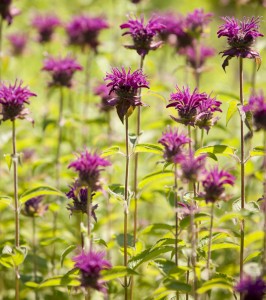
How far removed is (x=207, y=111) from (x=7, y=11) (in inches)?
69.2

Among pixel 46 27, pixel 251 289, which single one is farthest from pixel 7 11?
pixel 251 289

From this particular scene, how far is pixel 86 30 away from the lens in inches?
161

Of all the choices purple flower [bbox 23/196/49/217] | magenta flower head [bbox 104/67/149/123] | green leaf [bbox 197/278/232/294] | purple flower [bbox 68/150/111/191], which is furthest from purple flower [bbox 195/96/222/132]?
purple flower [bbox 23/196/49/217]

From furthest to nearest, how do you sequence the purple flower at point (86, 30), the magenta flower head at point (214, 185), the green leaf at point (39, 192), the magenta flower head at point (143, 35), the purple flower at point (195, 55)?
the purple flower at point (86, 30), the purple flower at point (195, 55), the magenta flower head at point (143, 35), the green leaf at point (39, 192), the magenta flower head at point (214, 185)

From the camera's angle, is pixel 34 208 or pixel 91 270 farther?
pixel 34 208

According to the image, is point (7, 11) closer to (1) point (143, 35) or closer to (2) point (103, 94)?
(2) point (103, 94)

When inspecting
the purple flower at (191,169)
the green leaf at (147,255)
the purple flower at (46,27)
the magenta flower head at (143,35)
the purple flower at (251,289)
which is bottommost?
the purple flower at (251,289)

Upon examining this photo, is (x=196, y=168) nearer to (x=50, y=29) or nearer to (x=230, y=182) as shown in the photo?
(x=230, y=182)

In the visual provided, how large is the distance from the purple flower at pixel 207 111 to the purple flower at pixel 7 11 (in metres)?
1.68

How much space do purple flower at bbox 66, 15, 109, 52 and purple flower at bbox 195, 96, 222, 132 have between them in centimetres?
174

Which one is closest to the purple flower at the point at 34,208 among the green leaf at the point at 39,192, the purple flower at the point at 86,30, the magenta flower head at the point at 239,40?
the green leaf at the point at 39,192

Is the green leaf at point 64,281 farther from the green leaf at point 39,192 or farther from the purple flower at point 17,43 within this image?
the purple flower at point 17,43

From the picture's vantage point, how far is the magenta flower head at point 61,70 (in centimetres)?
346

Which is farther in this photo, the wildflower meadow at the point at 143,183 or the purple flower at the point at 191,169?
the wildflower meadow at the point at 143,183
